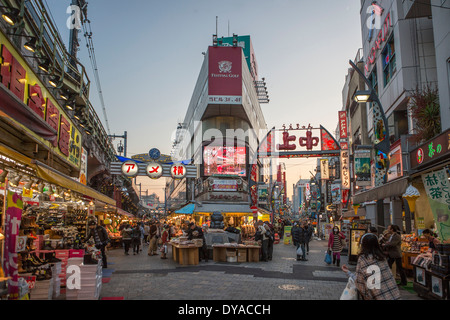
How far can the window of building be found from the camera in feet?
64.2

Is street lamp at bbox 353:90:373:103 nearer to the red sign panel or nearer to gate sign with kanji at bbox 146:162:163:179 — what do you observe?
gate sign with kanji at bbox 146:162:163:179

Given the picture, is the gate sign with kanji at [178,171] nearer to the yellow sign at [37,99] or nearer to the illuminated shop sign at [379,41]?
the yellow sign at [37,99]

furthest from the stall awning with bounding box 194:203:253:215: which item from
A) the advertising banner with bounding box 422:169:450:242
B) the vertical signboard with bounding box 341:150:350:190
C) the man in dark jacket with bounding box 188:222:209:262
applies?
the advertising banner with bounding box 422:169:450:242

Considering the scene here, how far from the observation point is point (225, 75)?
46406 mm

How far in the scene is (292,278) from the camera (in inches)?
465

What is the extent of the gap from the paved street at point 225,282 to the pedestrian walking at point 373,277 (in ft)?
12.5

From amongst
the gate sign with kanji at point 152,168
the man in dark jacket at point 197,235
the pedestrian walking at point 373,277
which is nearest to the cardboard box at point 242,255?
the man in dark jacket at point 197,235

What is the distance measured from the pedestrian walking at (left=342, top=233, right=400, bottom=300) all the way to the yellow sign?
253 inches

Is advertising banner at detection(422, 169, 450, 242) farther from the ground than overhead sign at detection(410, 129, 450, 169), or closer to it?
closer to it

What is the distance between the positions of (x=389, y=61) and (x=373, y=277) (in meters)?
17.9

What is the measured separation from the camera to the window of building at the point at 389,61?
19562 millimetres

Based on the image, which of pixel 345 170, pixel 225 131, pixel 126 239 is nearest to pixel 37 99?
pixel 126 239

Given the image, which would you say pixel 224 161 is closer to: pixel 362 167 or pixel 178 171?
pixel 362 167
